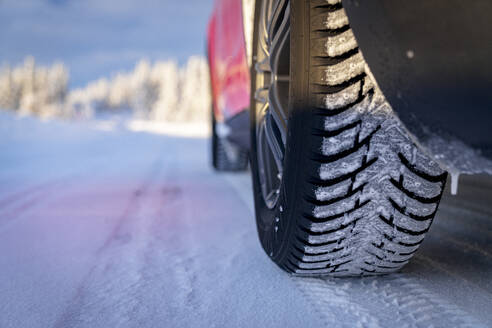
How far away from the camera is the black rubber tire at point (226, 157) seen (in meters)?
4.89

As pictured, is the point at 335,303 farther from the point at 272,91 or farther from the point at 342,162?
the point at 272,91

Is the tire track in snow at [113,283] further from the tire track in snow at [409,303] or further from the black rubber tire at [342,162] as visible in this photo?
the tire track in snow at [409,303]

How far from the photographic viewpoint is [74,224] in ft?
7.03

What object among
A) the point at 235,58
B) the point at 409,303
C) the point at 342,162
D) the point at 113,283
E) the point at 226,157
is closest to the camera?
the point at 342,162

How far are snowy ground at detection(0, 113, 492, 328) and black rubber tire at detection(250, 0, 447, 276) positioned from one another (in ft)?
0.56

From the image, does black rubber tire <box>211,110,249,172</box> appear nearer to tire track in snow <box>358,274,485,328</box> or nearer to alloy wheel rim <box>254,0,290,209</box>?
alloy wheel rim <box>254,0,290,209</box>

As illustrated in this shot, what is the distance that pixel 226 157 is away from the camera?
4898 mm

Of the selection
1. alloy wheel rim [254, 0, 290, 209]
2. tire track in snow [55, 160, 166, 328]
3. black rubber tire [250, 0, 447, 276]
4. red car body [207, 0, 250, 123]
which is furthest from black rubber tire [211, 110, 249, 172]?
black rubber tire [250, 0, 447, 276]

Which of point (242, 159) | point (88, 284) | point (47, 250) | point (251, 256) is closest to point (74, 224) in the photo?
point (47, 250)

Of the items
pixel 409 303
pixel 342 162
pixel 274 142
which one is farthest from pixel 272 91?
pixel 409 303

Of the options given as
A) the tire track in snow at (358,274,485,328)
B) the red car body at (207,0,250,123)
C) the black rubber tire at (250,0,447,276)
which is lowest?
the tire track in snow at (358,274,485,328)

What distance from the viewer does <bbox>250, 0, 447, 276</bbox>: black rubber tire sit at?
3.03 feet

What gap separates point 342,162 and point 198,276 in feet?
2.49

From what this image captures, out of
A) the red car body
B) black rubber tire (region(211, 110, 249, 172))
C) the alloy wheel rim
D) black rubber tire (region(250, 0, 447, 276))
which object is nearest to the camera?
black rubber tire (region(250, 0, 447, 276))
